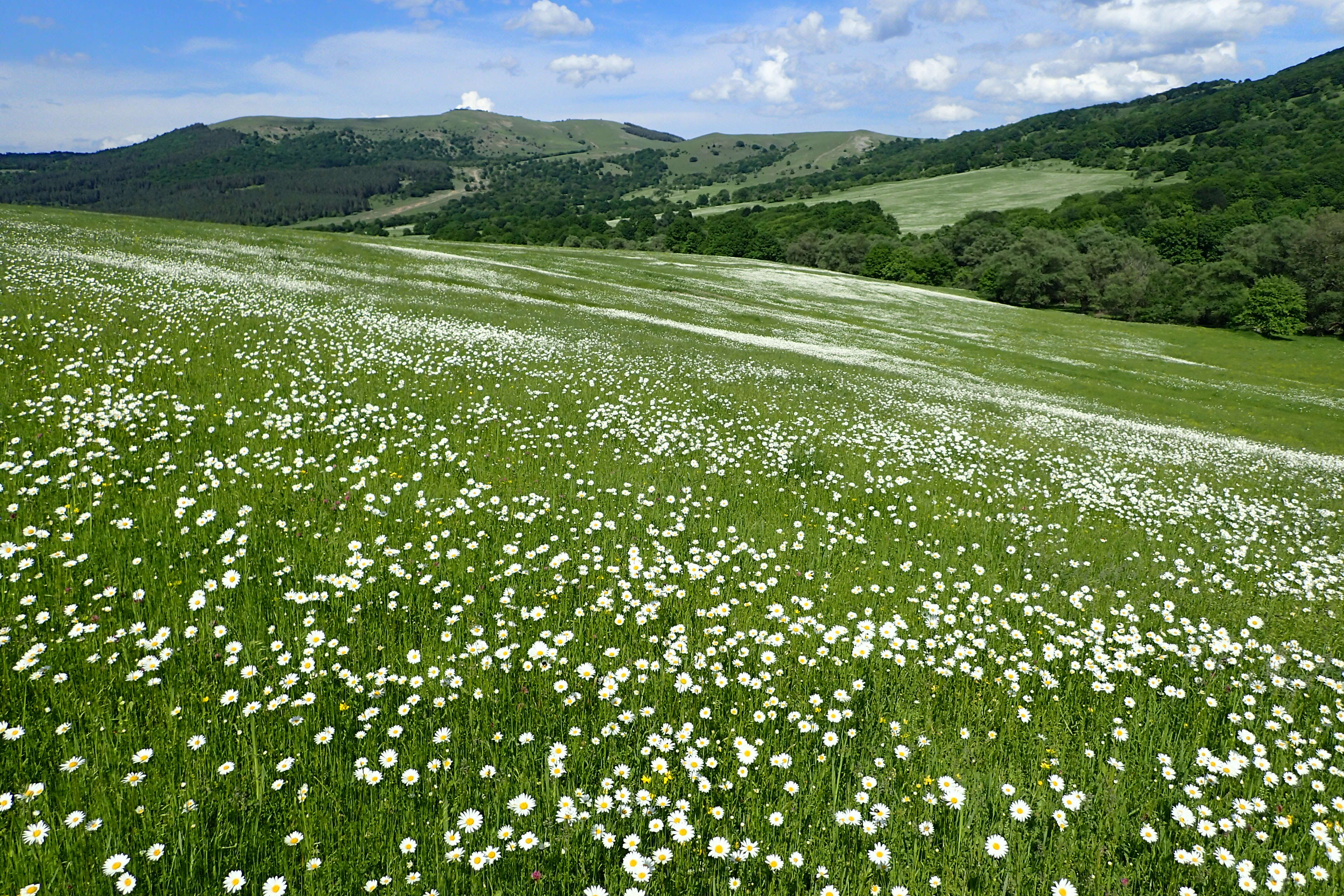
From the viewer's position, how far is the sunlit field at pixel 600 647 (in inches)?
155

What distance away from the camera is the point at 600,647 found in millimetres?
6191

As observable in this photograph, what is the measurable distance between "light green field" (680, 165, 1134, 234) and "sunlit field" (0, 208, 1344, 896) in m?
143

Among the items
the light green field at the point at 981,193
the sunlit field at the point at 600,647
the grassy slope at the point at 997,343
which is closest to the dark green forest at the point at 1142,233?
the light green field at the point at 981,193

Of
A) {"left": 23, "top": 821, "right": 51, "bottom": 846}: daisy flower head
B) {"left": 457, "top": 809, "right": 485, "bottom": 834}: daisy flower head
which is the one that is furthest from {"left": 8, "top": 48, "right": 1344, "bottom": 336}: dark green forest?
{"left": 23, "top": 821, "right": 51, "bottom": 846}: daisy flower head

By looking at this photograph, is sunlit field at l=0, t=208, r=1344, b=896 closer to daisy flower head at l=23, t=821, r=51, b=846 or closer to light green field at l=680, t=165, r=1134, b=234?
daisy flower head at l=23, t=821, r=51, b=846

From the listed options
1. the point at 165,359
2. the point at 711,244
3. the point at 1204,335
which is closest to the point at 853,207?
the point at 711,244

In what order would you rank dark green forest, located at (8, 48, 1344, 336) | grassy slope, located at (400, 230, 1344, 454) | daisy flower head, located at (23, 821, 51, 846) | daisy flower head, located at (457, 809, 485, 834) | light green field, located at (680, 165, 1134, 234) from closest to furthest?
daisy flower head, located at (23, 821, 51, 846), daisy flower head, located at (457, 809, 485, 834), grassy slope, located at (400, 230, 1344, 454), dark green forest, located at (8, 48, 1344, 336), light green field, located at (680, 165, 1134, 234)

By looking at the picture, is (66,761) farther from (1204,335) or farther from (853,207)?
(853,207)

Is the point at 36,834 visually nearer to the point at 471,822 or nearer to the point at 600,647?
the point at 471,822

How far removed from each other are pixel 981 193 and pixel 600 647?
195962mm

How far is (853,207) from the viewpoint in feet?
502

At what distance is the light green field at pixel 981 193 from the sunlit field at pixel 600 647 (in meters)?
143

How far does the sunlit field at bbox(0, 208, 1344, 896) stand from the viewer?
3.95 meters

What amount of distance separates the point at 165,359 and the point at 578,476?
10.5m
